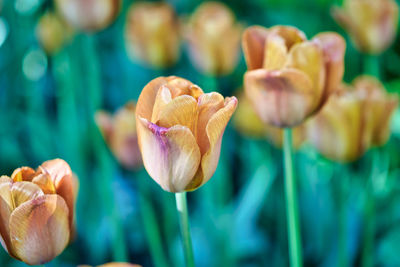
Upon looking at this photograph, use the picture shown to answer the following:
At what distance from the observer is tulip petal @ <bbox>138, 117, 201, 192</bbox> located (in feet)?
1.37

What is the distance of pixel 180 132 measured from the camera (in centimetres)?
41

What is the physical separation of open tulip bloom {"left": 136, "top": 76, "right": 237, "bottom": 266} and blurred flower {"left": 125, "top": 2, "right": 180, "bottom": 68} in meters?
0.65

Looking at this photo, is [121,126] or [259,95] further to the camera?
[121,126]

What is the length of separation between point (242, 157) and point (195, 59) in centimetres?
29

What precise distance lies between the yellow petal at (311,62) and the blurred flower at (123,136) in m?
0.34

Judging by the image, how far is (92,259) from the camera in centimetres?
103

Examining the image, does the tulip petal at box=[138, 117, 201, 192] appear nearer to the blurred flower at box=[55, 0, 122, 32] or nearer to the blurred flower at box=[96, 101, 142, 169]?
the blurred flower at box=[96, 101, 142, 169]

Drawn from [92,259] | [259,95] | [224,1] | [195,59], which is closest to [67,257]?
[92,259]

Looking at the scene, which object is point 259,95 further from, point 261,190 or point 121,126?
point 261,190

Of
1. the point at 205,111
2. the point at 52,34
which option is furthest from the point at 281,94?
the point at 52,34

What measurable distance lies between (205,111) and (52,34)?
0.95 metres

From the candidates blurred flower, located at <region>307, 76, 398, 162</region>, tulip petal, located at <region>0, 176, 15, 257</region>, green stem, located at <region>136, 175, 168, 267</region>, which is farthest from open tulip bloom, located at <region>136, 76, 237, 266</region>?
green stem, located at <region>136, 175, 168, 267</region>

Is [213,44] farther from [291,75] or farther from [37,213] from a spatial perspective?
[37,213]

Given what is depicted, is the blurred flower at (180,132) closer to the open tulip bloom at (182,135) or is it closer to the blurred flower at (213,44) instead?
the open tulip bloom at (182,135)
